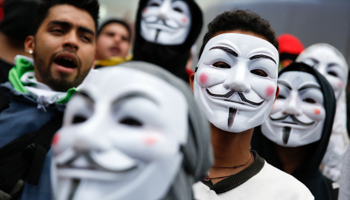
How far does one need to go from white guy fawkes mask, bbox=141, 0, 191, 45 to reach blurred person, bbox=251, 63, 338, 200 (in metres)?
1.19

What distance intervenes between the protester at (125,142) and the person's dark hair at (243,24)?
1029 mm

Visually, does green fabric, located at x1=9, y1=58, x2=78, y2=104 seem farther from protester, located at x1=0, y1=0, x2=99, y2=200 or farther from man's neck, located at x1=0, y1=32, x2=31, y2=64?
man's neck, located at x1=0, y1=32, x2=31, y2=64

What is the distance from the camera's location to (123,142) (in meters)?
1.09

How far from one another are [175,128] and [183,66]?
8.74ft

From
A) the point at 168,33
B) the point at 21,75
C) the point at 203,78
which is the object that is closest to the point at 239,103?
the point at 203,78

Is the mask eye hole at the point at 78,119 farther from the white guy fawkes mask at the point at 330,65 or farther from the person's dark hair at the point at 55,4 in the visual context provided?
the white guy fawkes mask at the point at 330,65

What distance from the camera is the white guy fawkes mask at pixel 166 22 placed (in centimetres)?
368

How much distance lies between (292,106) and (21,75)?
1.77 m

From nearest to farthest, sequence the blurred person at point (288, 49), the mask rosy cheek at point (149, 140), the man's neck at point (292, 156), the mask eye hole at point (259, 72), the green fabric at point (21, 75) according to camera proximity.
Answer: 1. the mask rosy cheek at point (149, 140)
2. the mask eye hole at point (259, 72)
3. the green fabric at point (21, 75)
4. the man's neck at point (292, 156)
5. the blurred person at point (288, 49)

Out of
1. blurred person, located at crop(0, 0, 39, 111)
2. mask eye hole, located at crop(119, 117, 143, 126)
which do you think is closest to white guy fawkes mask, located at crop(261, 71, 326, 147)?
mask eye hole, located at crop(119, 117, 143, 126)

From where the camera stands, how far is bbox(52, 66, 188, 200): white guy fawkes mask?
1.09m

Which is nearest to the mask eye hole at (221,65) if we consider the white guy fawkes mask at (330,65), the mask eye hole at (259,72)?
the mask eye hole at (259,72)

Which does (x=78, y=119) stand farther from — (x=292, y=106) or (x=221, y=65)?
(x=292, y=106)

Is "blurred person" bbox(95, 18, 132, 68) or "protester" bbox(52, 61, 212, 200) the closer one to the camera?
"protester" bbox(52, 61, 212, 200)
